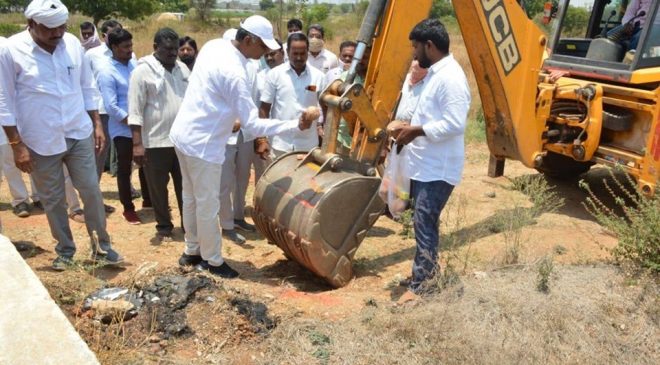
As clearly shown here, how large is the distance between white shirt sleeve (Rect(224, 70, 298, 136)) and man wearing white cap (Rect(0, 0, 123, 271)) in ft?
3.94

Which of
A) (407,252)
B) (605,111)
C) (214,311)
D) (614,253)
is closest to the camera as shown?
(214,311)

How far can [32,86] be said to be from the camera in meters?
4.21

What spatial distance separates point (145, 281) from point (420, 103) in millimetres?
2100

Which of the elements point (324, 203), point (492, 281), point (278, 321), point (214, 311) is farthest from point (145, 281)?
point (492, 281)

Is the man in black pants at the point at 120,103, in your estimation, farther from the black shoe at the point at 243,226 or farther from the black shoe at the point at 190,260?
the black shoe at the point at 190,260

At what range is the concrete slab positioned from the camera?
96.7 inches

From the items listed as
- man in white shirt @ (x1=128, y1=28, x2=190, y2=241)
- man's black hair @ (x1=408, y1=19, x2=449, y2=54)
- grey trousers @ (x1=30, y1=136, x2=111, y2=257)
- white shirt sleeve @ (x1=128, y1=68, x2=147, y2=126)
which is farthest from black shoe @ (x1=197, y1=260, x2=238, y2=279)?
man's black hair @ (x1=408, y1=19, x2=449, y2=54)

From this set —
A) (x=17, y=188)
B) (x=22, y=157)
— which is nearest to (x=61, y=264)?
(x=22, y=157)

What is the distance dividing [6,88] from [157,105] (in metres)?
1.42

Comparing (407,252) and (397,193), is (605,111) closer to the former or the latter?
(407,252)

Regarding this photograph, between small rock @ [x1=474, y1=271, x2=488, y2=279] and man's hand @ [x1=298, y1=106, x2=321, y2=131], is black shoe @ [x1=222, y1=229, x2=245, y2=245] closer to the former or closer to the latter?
man's hand @ [x1=298, y1=106, x2=321, y2=131]

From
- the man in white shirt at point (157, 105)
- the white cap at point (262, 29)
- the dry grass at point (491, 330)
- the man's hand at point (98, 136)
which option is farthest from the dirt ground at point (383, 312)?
the white cap at point (262, 29)

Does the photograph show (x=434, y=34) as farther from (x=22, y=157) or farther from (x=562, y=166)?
(x=562, y=166)

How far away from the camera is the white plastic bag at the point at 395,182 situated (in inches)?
174
